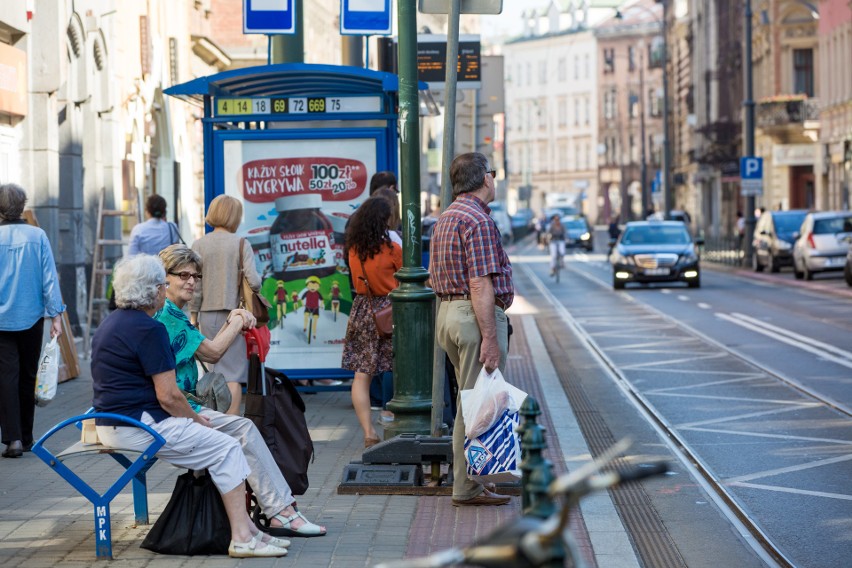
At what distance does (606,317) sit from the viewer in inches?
1001

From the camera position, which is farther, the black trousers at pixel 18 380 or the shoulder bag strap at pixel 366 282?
the shoulder bag strap at pixel 366 282

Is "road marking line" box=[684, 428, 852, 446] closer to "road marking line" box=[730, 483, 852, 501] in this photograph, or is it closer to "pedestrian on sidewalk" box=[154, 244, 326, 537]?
"road marking line" box=[730, 483, 852, 501]

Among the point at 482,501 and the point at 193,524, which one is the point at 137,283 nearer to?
the point at 193,524

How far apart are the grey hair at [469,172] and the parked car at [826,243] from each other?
2826 centimetres

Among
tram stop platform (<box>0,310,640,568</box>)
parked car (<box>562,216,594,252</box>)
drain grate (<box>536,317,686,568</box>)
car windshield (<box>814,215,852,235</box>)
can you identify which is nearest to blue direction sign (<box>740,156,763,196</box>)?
car windshield (<box>814,215,852,235</box>)

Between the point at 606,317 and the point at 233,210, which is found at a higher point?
the point at 233,210

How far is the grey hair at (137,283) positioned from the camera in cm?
680

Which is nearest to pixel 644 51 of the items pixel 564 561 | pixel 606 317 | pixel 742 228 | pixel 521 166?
pixel 521 166

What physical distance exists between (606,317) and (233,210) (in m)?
15.8

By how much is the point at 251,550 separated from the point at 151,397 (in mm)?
807

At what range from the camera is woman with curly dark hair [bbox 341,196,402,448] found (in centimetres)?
1086

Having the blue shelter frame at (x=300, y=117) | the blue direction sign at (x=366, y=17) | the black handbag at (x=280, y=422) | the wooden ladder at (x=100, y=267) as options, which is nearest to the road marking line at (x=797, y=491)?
the black handbag at (x=280, y=422)

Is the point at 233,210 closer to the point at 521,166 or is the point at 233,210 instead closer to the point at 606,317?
the point at 606,317

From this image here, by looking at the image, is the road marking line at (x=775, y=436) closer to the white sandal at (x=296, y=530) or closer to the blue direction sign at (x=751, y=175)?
the white sandal at (x=296, y=530)
